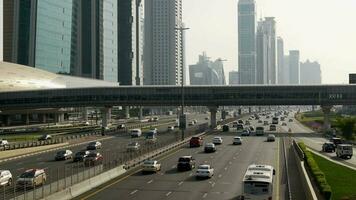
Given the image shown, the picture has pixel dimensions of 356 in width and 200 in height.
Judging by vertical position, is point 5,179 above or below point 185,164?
below

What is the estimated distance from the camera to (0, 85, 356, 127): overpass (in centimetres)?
13350

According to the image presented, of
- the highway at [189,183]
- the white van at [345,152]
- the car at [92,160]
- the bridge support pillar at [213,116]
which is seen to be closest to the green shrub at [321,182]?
the highway at [189,183]

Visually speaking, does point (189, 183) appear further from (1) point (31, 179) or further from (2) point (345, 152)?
(2) point (345, 152)

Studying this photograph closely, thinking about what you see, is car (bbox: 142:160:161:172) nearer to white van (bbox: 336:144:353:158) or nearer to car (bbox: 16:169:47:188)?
car (bbox: 16:169:47:188)

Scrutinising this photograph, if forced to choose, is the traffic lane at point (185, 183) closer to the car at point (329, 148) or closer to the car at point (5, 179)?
the car at point (5, 179)

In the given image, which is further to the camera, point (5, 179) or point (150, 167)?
point (150, 167)

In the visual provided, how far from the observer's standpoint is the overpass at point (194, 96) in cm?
13350

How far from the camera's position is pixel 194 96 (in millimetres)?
139375

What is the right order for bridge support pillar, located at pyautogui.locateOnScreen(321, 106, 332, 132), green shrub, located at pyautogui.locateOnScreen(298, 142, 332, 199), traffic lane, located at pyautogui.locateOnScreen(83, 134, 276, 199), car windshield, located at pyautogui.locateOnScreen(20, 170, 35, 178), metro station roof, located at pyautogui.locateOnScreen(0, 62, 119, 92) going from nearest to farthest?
1. green shrub, located at pyautogui.locateOnScreen(298, 142, 332, 199)
2. traffic lane, located at pyautogui.locateOnScreen(83, 134, 276, 199)
3. car windshield, located at pyautogui.locateOnScreen(20, 170, 35, 178)
4. bridge support pillar, located at pyautogui.locateOnScreen(321, 106, 332, 132)
5. metro station roof, located at pyautogui.locateOnScreen(0, 62, 119, 92)

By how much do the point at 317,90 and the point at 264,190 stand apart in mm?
107763

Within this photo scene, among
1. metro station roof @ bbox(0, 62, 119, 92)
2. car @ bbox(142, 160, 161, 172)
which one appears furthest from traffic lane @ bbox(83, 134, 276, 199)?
metro station roof @ bbox(0, 62, 119, 92)

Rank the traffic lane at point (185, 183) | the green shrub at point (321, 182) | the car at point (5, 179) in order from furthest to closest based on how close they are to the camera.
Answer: the car at point (5, 179)
the traffic lane at point (185, 183)
the green shrub at point (321, 182)

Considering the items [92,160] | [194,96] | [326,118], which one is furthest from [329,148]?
[194,96]

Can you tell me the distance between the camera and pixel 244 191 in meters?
31.6
